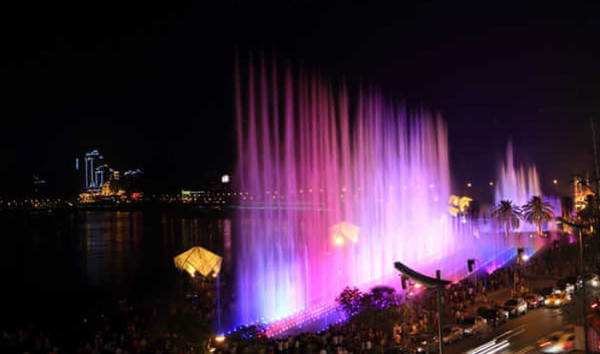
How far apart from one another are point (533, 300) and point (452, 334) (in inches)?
198

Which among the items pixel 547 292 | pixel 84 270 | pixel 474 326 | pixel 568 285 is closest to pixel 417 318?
pixel 474 326

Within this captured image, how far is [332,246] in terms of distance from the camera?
127 feet

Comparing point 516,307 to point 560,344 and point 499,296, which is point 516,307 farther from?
Answer: point 560,344

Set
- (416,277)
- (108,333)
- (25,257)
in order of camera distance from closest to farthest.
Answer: (416,277), (108,333), (25,257)

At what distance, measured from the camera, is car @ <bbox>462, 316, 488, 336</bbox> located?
540 inches

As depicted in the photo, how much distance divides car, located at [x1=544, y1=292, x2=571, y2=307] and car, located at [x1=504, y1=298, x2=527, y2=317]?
114cm

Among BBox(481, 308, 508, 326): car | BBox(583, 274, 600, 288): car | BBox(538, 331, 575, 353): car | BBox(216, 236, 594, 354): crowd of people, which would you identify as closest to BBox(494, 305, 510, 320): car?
BBox(481, 308, 508, 326): car

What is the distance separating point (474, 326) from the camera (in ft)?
45.5

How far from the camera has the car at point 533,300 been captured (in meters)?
16.8

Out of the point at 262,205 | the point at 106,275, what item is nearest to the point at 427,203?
the point at 106,275

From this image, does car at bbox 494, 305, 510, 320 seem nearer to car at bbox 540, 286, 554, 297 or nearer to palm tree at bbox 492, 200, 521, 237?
car at bbox 540, 286, 554, 297

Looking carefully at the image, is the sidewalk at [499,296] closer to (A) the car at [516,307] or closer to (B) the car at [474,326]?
(A) the car at [516,307]

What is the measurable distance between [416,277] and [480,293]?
12860 millimetres

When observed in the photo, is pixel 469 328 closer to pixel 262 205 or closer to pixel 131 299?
pixel 131 299
